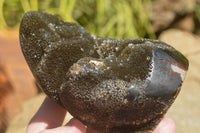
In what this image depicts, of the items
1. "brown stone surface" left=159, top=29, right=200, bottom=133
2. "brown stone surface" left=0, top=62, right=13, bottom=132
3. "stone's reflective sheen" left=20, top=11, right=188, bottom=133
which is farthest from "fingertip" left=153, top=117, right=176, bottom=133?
"brown stone surface" left=0, top=62, right=13, bottom=132

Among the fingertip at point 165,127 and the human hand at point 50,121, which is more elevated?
the human hand at point 50,121

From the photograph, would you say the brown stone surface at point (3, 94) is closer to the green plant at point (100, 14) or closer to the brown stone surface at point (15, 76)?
the brown stone surface at point (15, 76)

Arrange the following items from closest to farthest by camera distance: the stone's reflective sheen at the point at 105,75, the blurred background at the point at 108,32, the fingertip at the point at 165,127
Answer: the stone's reflective sheen at the point at 105,75 < the fingertip at the point at 165,127 < the blurred background at the point at 108,32

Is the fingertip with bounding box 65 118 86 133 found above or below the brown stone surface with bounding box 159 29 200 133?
above

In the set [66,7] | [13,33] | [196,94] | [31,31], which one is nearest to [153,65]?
[31,31]

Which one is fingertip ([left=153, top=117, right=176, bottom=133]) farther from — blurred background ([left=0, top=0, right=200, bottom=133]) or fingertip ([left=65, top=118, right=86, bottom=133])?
blurred background ([left=0, top=0, right=200, bottom=133])

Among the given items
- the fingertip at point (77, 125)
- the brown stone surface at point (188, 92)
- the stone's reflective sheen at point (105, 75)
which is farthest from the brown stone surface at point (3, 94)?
the brown stone surface at point (188, 92)

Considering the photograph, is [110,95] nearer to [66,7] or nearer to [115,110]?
[115,110]
